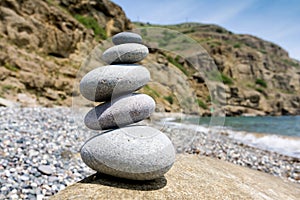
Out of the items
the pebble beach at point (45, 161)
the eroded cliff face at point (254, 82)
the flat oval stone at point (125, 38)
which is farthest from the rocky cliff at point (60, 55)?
the eroded cliff face at point (254, 82)

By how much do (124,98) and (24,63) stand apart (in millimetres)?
20183

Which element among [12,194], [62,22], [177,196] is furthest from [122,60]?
[62,22]

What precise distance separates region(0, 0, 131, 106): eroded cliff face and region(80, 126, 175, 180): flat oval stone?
49.7 ft

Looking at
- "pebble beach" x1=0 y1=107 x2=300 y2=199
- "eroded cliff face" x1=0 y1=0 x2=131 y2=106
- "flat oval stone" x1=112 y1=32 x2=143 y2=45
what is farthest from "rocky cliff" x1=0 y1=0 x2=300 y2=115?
"pebble beach" x1=0 y1=107 x2=300 y2=199

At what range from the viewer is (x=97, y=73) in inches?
133

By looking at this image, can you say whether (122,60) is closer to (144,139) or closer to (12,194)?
(144,139)

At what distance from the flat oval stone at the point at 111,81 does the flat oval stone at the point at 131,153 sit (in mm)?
554

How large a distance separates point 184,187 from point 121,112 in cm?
140

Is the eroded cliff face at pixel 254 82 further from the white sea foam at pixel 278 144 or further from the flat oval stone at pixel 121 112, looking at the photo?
the flat oval stone at pixel 121 112

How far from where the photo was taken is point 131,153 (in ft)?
10.3

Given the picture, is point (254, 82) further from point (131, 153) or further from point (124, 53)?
point (131, 153)

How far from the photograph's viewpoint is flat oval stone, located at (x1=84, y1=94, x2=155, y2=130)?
3.40m

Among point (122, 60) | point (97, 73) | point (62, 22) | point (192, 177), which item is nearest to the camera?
point (97, 73)

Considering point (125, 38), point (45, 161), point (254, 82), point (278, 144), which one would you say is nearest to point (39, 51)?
point (45, 161)
